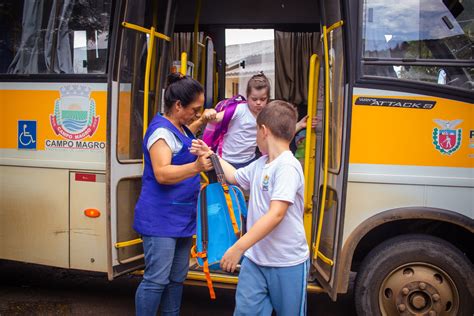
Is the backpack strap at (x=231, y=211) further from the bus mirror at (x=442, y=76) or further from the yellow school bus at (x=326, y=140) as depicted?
the bus mirror at (x=442, y=76)

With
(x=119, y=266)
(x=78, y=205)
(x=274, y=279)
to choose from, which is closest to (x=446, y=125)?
(x=274, y=279)

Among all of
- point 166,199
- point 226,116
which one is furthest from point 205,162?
point 226,116

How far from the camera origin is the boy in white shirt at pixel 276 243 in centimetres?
267

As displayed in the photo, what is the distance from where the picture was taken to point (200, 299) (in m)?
4.84

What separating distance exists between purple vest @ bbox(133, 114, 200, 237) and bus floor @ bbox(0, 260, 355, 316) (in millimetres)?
1500

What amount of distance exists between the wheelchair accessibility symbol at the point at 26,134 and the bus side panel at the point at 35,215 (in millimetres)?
201

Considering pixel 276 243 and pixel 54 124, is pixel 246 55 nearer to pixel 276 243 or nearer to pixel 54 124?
pixel 54 124

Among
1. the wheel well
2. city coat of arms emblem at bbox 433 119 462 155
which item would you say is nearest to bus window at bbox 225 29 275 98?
the wheel well

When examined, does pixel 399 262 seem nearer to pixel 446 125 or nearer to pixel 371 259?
pixel 371 259

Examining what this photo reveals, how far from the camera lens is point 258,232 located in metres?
2.49

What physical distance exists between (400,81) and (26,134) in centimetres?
305

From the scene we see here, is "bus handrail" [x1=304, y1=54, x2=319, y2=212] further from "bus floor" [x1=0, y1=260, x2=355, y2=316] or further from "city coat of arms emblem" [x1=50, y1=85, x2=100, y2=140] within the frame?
"city coat of arms emblem" [x1=50, y1=85, x2=100, y2=140]

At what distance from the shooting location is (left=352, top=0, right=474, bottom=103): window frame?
3508 millimetres

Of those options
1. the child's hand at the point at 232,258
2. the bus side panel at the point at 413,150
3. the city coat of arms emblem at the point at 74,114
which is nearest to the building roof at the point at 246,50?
the city coat of arms emblem at the point at 74,114
